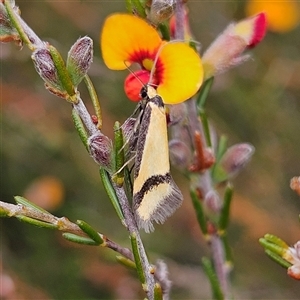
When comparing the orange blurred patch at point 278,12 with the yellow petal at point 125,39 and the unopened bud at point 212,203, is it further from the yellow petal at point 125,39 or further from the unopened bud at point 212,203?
the yellow petal at point 125,39

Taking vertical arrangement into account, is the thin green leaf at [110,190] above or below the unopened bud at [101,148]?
below

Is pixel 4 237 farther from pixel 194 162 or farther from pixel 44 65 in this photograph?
pixel 44 65

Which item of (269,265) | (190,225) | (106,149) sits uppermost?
(106,149)

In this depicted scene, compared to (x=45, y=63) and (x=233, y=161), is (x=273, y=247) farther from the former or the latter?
(x=45, y=63)

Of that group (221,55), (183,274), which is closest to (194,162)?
(221,55)

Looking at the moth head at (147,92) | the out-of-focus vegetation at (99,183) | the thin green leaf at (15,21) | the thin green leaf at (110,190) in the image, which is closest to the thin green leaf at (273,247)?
the thin green leaf at (110,190)

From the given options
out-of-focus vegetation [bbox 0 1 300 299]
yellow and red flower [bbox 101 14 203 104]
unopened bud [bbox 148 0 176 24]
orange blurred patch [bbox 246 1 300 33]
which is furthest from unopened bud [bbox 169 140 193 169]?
orange blurred patch [bbox 246 1 300 33]

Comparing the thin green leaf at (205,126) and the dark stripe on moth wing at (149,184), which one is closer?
the dark stripe on moth wing at (149,184)

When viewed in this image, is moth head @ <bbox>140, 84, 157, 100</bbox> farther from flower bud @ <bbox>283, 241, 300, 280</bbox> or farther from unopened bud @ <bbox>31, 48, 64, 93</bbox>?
flower bud @ <bbox>283, 241, 300, 280</bbox>
